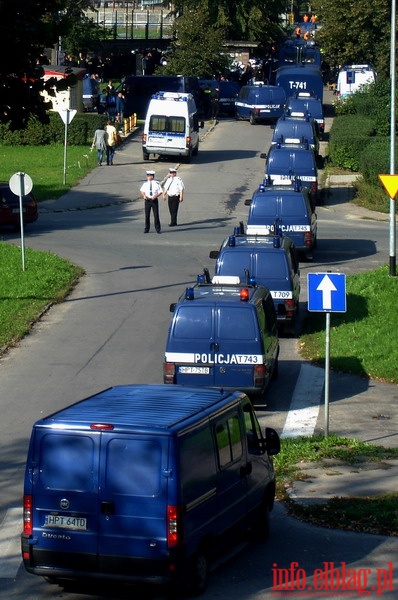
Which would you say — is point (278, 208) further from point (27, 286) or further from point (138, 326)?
point (138, 326)

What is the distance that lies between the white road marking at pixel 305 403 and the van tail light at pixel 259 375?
2.36ft

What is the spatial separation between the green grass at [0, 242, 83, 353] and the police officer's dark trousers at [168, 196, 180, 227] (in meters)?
5.21

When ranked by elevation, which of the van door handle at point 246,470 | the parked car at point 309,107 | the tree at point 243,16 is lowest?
the van door handle at point 246,470

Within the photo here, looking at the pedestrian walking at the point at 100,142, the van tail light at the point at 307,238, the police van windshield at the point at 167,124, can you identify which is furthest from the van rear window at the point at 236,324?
the police van windshield at the point at 167,124

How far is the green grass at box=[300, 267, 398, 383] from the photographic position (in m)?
20.8

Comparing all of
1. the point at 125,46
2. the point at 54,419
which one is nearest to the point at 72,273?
the point at 54,419

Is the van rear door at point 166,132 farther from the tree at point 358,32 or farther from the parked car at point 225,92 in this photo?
the parked car at point 225,92

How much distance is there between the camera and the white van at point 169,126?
45.5 meters

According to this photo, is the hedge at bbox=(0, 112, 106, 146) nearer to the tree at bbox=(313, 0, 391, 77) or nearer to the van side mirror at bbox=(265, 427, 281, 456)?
the tree at bbox=(313, 0, 391, 77)

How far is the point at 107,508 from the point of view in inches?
360

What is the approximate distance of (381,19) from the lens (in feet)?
193

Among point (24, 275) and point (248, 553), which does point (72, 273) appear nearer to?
point (24, 275)

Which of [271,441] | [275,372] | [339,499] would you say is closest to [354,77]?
[275,372]

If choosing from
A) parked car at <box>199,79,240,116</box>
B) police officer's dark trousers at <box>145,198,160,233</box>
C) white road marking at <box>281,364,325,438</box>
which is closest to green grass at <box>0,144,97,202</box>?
police officer's dark trousers at <box>145,198,160,233</box>
